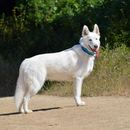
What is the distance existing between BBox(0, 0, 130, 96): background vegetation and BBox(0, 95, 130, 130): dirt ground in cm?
161

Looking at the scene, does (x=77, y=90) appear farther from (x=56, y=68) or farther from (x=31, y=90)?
(x=31, y=90)

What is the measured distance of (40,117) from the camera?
42.8 ft

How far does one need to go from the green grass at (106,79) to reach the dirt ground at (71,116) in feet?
2.42

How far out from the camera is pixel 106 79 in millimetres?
17359

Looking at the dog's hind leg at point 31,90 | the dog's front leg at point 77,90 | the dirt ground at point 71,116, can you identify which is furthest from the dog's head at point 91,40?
the dog's hind leg at point 31,90

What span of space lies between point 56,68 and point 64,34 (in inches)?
337

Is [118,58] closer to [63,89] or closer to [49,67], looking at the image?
[63,89]

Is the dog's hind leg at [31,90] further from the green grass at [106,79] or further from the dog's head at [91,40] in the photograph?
the green grass at [106,79]

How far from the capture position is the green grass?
54.2ft

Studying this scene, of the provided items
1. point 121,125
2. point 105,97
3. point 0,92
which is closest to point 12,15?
point 0,92

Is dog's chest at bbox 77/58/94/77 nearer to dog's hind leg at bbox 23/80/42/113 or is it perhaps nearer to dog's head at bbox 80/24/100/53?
dog's head at bbox 80/24/100/53

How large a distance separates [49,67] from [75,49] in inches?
33.4

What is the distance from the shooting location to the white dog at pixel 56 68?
1383cm

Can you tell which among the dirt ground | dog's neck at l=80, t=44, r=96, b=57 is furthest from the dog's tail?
dog's neck at l=80, t=44, r=96, b=57
